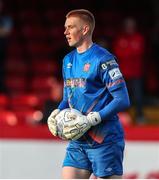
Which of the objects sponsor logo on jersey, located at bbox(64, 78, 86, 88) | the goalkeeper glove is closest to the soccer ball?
the goalkeeper glove

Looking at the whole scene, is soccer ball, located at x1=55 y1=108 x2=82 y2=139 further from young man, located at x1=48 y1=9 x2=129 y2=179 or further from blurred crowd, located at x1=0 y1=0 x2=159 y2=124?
blurred crowd, located at x1=0 y1=0 x2=159 y2=124

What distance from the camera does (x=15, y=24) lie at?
44.0ft

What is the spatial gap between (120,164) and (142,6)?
28.7ft

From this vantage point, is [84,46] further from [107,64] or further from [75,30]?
[107,64]

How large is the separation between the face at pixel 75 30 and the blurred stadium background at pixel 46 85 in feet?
11.8

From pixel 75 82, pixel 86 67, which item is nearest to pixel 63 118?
pixel 75 82

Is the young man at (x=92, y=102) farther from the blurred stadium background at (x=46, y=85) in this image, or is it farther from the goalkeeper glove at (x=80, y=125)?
the blurred stadium background at (x=46, y=85)

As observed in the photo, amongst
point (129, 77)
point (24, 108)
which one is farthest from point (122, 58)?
point (24, 108)

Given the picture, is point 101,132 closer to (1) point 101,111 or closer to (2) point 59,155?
(1) point 101,111

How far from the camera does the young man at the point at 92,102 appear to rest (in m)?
5.52

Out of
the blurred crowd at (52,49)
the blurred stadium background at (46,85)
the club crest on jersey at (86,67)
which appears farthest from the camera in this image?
the blurred crowd at (52,49)

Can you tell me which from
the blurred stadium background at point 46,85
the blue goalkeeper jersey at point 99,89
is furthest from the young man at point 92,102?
the blurred stadium background at point 46,85

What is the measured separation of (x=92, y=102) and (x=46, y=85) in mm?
6890

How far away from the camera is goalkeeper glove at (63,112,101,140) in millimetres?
5449
